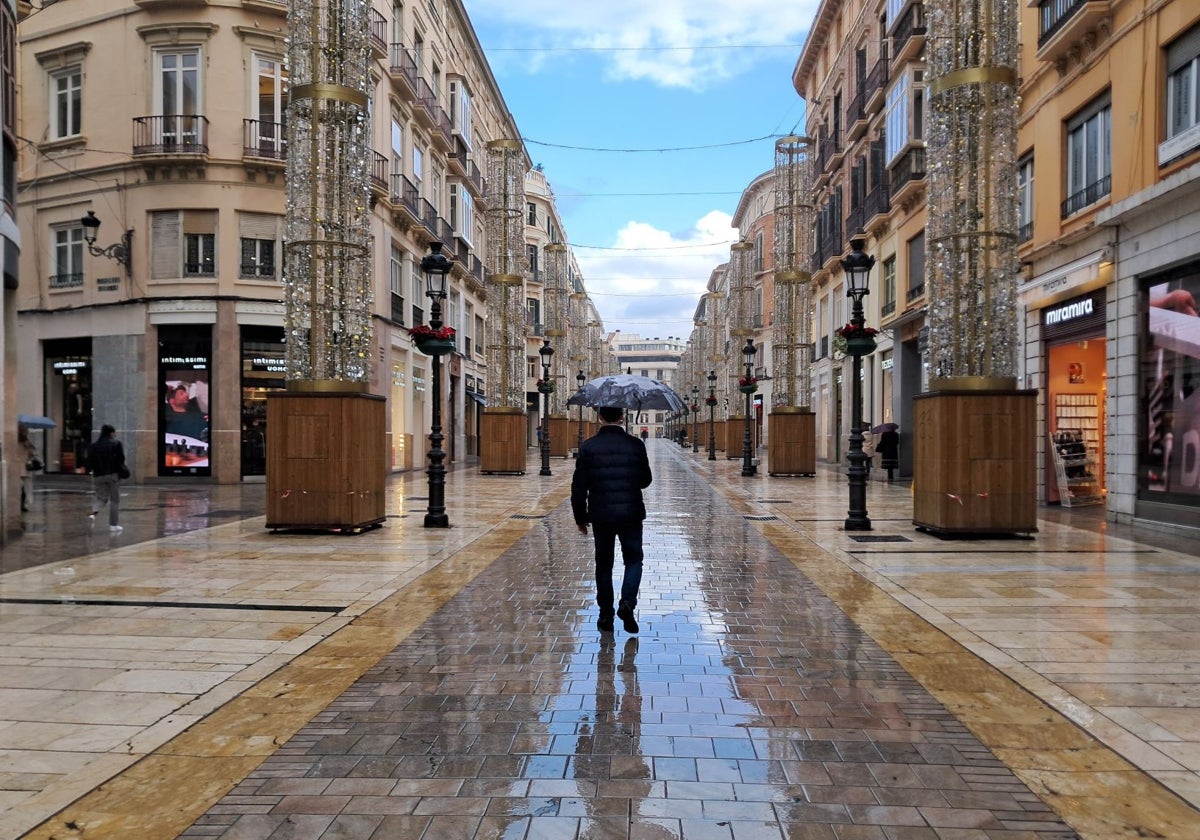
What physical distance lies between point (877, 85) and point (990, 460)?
20.0 meters

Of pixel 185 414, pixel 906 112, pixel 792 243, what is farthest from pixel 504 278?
pixel 906 112

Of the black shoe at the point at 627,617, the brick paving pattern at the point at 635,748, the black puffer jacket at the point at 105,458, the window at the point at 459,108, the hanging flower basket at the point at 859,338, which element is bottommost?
the brick paving pattern at the point at 635,748

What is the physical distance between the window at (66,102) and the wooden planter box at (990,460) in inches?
951

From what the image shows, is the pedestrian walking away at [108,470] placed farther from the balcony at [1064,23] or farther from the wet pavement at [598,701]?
the balcony at [1064,23]

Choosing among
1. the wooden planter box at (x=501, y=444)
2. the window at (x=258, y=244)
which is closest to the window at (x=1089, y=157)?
the wooden planter box at (x=501, y=444)

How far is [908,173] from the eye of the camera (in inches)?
953

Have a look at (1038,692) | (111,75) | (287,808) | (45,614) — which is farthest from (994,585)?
(111,75)

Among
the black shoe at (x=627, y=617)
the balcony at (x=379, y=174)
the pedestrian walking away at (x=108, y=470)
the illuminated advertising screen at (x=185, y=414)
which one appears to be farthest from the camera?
the balcony at (x=379, y=174)

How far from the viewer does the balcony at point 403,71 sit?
2711 cm

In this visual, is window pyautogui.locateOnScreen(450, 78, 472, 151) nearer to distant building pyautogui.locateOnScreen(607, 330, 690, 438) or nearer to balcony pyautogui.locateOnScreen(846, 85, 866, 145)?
balcony pyautogui.locateOnScreen(846, 85, 866, 145)

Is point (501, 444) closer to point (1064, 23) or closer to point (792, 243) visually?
point (792, 243)

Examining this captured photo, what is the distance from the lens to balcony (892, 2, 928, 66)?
22.8 metres

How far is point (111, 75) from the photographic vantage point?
74.8 ft

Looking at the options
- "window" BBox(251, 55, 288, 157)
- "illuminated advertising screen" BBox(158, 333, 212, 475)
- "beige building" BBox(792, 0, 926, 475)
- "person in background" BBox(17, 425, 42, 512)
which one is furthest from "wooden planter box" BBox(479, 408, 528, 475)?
"person in background" BBox(17, 425, 42, 512)
